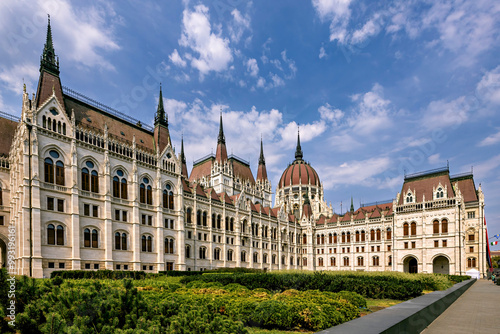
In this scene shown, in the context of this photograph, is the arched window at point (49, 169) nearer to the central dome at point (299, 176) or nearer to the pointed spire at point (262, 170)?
the pointed spire at point (262, 170)

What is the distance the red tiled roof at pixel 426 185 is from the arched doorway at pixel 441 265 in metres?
12.8

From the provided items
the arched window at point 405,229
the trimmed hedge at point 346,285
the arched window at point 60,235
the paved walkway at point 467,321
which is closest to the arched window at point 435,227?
the arched window at point 405,229

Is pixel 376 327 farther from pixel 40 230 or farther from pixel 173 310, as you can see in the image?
pixel 40 230

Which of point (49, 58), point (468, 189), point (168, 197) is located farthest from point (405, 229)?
point (49, 58)

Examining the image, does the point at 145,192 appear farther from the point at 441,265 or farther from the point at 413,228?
the point at 441,265

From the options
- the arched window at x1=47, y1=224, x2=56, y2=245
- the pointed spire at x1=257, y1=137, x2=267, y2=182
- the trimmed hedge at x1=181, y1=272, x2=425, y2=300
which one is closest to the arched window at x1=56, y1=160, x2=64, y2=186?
the arched window at x1=47, y1=224, x2=56, y2=245

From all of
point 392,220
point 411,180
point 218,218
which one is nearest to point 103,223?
point 218,218

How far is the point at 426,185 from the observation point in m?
65.1

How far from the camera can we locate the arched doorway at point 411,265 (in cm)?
6419

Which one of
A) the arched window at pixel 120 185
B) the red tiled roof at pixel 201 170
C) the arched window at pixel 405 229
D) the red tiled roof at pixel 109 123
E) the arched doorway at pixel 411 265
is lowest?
the arched doorway at pixel 411 265

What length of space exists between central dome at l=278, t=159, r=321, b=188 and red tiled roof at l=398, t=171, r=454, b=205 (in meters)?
37.0

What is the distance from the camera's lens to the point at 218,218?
180ft

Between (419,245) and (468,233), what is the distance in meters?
11.7

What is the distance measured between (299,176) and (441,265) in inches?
2006
